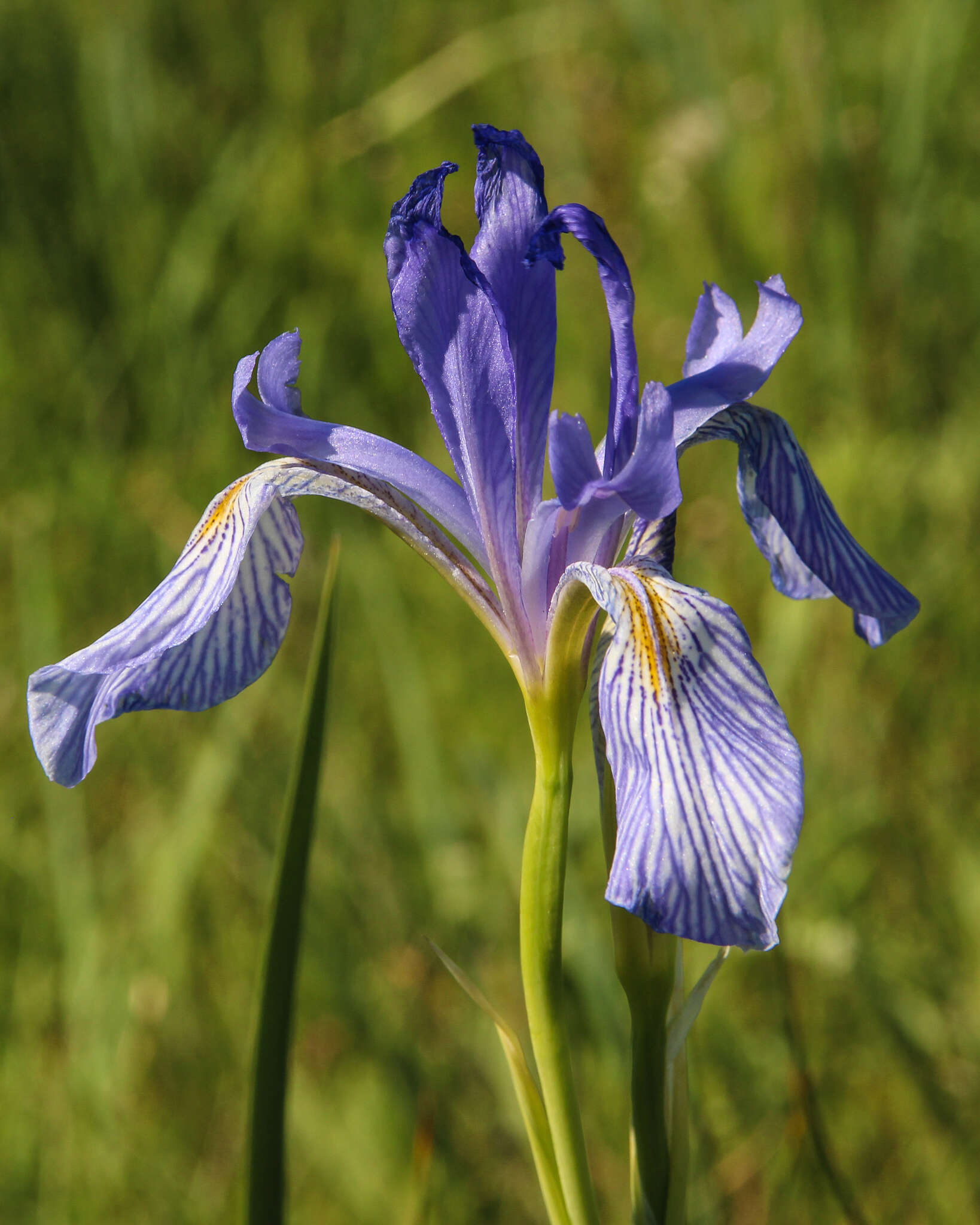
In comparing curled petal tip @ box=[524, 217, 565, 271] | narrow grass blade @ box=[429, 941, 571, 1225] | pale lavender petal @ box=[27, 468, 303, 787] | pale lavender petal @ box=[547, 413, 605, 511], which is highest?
curled petal tip @ box=[524, 217, 565, 271]

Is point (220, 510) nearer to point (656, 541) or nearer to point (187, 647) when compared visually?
point (187, 647)

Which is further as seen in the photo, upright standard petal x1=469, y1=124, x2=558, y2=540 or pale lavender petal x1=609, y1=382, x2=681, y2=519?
upright standard petal x1=469, y1=124, x2=558, y2=540

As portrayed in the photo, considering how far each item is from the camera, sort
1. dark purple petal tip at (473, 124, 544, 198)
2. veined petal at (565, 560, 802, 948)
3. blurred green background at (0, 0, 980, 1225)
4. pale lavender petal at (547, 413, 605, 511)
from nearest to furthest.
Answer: veined petal at (565, 560, 802, 948)
pale lavender petal at (547, 413, 605, 511)
dark purple petal tip at (473, 124, 544, 198)
blurred green background at (0, 0, 980, 1225)

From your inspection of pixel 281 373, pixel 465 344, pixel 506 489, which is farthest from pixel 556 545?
pixel 281 373

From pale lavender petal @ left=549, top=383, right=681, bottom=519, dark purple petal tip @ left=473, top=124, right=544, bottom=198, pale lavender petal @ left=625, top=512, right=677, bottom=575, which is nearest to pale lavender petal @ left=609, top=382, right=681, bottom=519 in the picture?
pale lavender petal @ left=549, top=383, right=681, bottom=519

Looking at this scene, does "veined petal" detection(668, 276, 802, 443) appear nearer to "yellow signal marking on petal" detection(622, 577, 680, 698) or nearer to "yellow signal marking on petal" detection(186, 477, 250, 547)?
"yellow signal marking on petal" detection(622, 577, 680, 698)

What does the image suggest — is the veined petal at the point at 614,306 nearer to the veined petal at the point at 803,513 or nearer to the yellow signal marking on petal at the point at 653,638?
the veined petal at the point at 803,513

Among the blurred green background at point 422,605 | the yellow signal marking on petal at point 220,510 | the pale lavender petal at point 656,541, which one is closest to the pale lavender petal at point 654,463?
the pale lavender petal at point 656,541
